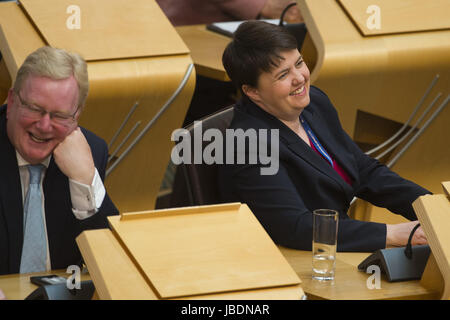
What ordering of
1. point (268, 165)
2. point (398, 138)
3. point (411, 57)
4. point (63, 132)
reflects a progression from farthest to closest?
point (398, 138), point (411, 57), point (268, 165), point (63, 132)

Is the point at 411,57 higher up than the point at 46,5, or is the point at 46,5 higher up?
the point at 46,5

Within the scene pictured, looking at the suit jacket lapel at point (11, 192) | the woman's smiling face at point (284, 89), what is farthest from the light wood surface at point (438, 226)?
the suit jacket lapel at point (11, 192)

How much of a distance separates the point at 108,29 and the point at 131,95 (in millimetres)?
254

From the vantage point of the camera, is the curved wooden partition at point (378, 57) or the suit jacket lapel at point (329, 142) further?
the curved wooden partition at point (378, 57)

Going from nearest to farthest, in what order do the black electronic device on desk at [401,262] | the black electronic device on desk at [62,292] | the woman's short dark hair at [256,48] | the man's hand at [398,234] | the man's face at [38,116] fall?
the black electronic device on desk at [62,292], the black electronic device on desk at [401,262], the man's face at [38,116], the man's hand at [398,234], the woman's short dark hair at [256,48]

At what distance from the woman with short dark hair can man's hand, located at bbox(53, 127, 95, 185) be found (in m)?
0.44

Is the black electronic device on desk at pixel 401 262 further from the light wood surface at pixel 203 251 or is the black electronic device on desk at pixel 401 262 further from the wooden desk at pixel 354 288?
the light wood surface at pixel 203 251

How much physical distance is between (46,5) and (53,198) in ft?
3.36

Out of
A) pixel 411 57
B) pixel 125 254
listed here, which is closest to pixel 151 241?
pixel 125 254

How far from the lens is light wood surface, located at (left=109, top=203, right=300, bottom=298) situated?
1.71 meters

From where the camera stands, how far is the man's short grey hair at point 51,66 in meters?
2.15

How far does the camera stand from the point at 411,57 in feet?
10.8

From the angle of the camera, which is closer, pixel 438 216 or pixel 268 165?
pixel 438 216
